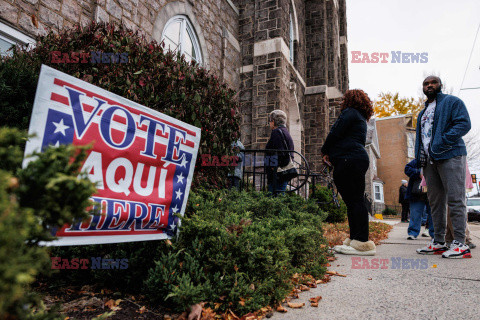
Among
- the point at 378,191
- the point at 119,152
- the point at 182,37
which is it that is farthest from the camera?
the point at 378,191

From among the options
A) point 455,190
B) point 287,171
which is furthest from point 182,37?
point 455,190

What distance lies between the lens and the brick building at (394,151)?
106 ft

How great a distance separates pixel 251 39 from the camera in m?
9.99

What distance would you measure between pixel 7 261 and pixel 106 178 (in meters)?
1.08

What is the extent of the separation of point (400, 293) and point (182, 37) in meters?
6.99

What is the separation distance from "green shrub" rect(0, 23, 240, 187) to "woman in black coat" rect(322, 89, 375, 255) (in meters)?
1.49

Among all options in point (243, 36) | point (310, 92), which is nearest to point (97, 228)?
point (243, 36)

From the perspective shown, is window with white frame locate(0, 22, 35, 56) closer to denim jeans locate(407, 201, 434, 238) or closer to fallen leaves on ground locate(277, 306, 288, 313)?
fallen leaves on ground locate(277, 306, 288, 313)

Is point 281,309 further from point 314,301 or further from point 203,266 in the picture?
point 203,266

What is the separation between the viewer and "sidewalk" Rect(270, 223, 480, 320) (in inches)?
75.0

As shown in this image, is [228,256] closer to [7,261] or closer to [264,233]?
[264,233]

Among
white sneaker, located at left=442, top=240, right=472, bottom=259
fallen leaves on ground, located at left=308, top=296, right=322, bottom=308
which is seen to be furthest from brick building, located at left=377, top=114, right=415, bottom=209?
fallen leaves on ground, located at left=308, top=296, right=322, bottom=308

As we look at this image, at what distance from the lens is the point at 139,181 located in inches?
74.3

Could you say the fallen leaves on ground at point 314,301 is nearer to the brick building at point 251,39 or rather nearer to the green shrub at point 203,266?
the green shrub at point 203,266
